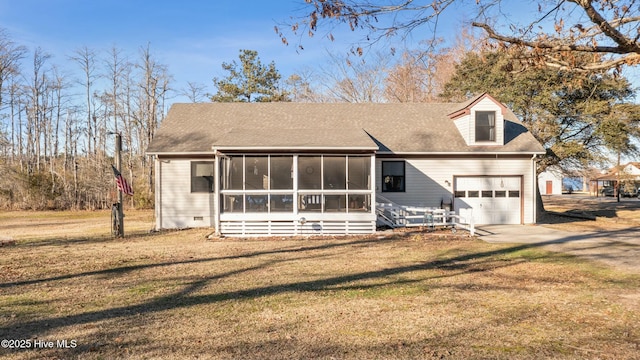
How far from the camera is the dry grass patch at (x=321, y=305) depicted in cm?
451

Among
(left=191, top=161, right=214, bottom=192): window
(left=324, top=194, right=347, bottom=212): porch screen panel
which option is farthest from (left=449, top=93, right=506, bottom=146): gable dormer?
(left=191, top=161, right=214, bottom=192): window

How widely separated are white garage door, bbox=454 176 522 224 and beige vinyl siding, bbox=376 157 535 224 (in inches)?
12.7

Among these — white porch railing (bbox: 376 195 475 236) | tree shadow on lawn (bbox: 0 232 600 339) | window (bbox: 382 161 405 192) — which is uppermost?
window (bbox: 382 161 405 192)

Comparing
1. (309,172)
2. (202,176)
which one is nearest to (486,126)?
(309,172)

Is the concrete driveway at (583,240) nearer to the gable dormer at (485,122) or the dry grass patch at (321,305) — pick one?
the dry grass patch at (321,305)

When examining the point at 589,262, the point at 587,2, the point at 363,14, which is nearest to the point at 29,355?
the point at 363,14

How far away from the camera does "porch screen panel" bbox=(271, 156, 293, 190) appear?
14172mm

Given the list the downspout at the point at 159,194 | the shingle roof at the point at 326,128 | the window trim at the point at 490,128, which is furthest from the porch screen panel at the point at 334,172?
the downspout at the point at 159,194

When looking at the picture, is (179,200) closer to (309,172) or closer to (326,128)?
(309,172)

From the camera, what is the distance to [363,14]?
5.48 meters

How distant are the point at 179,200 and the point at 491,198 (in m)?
13.4

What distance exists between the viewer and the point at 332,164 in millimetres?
14266

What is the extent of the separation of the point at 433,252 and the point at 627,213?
56.8ft

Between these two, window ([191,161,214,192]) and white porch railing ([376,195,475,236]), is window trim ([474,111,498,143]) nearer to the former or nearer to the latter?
white porch railing ([376,195,475,236])
